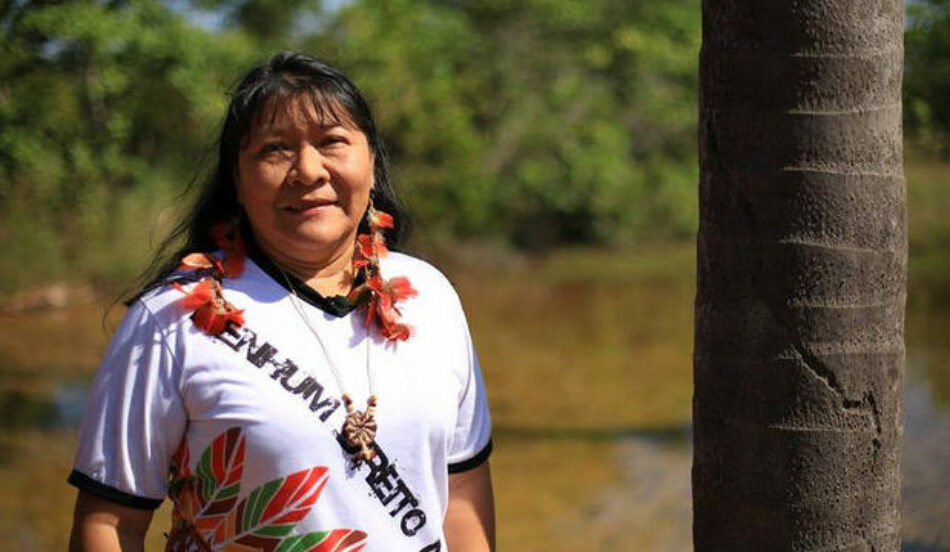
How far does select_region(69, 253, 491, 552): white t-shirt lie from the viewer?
2.42 metres

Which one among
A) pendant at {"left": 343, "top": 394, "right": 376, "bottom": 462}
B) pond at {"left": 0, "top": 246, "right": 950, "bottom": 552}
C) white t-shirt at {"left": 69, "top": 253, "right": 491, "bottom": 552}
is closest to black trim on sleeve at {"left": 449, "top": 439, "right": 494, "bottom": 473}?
white t-shirt at {"left": 69, "top": 253, "right": 491, "bottom": 552}

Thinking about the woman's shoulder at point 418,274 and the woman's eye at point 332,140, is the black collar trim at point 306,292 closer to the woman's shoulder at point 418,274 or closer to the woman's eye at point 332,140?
the woman's shoulder at point 418,274

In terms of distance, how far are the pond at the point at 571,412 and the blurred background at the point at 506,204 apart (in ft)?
0.11

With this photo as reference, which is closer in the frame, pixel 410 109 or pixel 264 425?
pixel 264 425

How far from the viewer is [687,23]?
1410 centimetres

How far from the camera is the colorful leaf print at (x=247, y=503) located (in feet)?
8.02

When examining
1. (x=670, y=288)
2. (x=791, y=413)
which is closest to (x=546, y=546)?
(x=791, y=413)

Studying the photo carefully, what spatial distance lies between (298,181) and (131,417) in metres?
0.52

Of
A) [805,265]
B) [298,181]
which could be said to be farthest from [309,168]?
[805,265]

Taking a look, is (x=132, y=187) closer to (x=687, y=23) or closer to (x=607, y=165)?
(x=687, y=23)

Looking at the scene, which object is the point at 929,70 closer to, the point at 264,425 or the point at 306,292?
the point at 306,292

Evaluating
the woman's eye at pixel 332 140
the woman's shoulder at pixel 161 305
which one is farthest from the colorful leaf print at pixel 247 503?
the woman's eye at pixel 332 140

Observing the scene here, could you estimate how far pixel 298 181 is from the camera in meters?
→ 2.52

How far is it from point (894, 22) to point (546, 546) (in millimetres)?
5851
